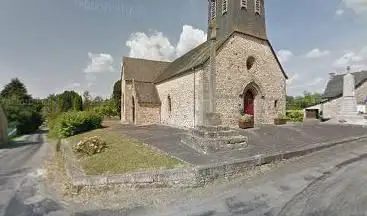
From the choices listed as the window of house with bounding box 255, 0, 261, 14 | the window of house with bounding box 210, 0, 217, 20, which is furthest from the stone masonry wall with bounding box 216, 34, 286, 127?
the window of house with bounding box 210, 0, 217, 20

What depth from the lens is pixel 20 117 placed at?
1694 inches

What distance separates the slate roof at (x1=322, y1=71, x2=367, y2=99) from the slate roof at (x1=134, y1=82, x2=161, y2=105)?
21978 millimetres

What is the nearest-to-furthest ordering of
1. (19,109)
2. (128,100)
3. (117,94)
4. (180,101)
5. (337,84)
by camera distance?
(180,101), (128,100), (337,84), (117,94), (19,109)

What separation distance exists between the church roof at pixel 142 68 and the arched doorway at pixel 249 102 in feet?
41.8

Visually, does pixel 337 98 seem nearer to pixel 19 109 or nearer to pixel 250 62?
pixel 250 62

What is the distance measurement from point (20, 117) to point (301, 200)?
1912 inches

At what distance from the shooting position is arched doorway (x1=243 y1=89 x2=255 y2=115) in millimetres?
19547

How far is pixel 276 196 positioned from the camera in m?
5.66

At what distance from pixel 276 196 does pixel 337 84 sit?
34.6 meters

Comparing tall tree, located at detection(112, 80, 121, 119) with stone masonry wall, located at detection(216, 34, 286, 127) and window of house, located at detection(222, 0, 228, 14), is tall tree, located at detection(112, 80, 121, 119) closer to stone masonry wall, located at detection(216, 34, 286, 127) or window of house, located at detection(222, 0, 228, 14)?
window of house, located at detection(222, 0, 228, 14)

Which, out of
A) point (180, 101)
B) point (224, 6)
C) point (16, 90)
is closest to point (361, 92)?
point (224, 6)

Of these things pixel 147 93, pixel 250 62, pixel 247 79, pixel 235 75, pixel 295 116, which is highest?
pixel 250 62

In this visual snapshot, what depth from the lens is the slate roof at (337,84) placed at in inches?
1204

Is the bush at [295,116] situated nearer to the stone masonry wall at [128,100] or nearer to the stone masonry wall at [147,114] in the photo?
the stone masonry wall at [147,114]
